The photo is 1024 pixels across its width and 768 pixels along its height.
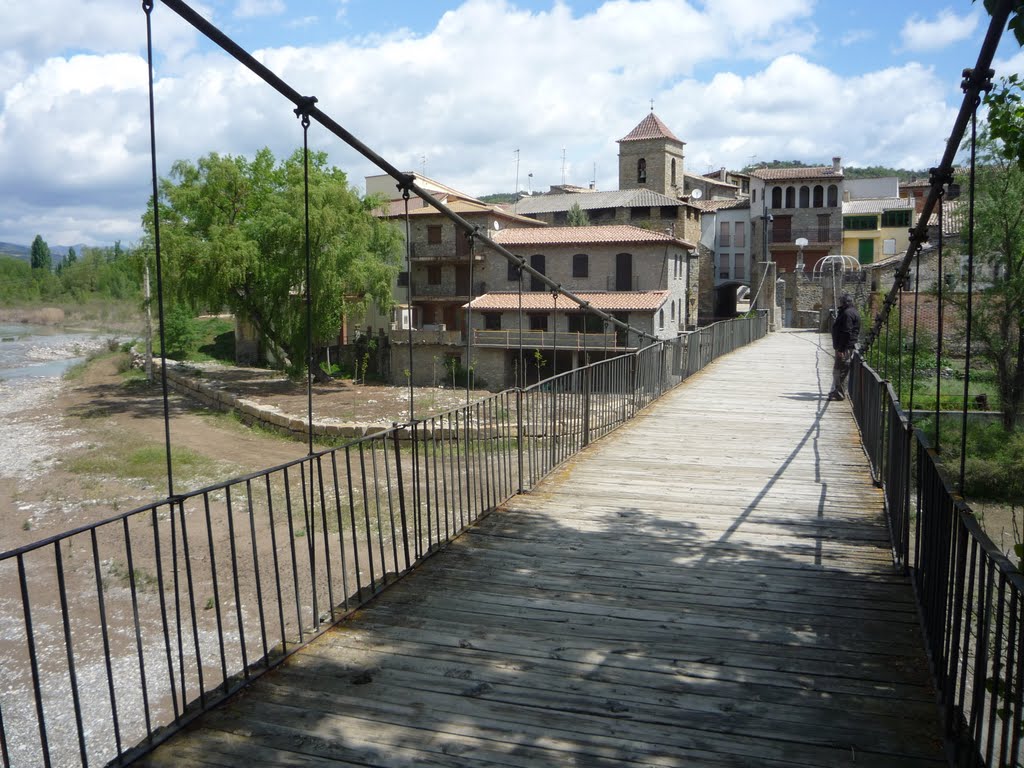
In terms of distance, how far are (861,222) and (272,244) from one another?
36.6 metres

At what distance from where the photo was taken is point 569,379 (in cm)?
720

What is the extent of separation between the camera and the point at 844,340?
11453 millimetres

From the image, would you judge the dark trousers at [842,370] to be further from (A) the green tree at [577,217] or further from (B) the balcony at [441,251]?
(A) the green tree at [577,217]

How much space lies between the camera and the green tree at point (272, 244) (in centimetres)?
2739

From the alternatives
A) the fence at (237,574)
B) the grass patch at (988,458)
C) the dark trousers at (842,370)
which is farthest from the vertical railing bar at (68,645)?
the grass patch at (988,458)

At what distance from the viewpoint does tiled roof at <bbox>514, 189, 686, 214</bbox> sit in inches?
1737

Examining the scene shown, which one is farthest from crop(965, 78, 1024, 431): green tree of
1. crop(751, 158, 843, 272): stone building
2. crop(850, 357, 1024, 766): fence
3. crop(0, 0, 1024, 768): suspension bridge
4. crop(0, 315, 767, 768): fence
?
crop(751, 158, 843, 272): stone building

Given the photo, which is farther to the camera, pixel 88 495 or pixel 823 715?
pixel 88 495

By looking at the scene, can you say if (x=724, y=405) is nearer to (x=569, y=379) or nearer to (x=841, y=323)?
(x=841, y=323)

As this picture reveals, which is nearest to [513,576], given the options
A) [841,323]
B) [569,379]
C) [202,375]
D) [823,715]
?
[823,715]

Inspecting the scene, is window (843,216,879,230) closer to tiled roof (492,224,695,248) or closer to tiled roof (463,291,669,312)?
tiled roof (492,224,695,248)

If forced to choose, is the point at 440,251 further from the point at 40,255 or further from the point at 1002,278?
Answer: the point at 40,255

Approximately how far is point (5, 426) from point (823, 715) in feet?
97.2

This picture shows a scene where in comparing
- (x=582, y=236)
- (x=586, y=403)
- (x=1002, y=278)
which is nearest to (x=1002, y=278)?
(x=1002, y=278)
